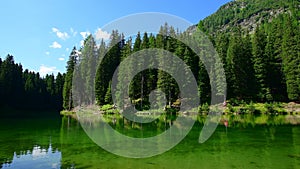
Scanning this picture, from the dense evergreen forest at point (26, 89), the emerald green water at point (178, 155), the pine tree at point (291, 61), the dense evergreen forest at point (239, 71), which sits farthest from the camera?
the dense evergreen forest at point (26, 89)

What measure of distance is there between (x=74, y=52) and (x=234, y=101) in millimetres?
41140

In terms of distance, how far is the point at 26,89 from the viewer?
84.9m

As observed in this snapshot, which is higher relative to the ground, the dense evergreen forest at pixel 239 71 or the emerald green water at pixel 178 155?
the dense evergreen forest at pixel 239 71

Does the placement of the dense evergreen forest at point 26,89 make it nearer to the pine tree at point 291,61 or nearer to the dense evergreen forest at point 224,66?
the dense evergreen forest at point 224,66

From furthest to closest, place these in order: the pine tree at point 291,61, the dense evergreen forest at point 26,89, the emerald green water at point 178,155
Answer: the dense evergreen forest at point 26,89, the pine tree at point 291,61, the emerald green water at point 178,155

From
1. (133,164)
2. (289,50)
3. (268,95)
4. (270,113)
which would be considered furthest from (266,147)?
(289,50)

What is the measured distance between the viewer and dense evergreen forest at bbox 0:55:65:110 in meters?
73.1

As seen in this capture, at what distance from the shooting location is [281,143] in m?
17.3

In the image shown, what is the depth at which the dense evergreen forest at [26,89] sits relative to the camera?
73.1m

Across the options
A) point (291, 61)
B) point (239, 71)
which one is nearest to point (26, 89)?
point (239, 71)

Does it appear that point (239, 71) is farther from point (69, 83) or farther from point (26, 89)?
point (26, 89)

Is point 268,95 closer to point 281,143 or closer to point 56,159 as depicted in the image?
point 281,143

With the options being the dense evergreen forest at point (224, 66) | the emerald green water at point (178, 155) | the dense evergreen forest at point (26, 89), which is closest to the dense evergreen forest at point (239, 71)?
the dense evergreen forest at point (224, 66)

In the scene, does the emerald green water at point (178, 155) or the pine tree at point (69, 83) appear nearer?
the emerald green water at point (178, 155)
